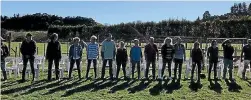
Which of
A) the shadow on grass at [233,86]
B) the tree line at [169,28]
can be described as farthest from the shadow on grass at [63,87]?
the tree line at [169,28]

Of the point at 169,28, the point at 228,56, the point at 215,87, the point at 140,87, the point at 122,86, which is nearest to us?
the point at 140,87

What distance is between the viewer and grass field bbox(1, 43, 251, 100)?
1077cm

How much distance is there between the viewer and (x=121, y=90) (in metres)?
11.7

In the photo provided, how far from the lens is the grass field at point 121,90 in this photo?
10.8 metres

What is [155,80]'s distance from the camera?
13.7 m

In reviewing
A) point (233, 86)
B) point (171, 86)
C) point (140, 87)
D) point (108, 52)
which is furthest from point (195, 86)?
point (108, 52)

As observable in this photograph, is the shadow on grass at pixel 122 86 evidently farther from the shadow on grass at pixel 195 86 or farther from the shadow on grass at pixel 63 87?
the shadow on grass at pixel 195 86

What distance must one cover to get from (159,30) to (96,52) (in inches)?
2089

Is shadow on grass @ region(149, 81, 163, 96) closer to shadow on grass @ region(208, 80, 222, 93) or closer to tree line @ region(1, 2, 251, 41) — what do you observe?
shadow on grass @ region(208, 80, 222, 93)

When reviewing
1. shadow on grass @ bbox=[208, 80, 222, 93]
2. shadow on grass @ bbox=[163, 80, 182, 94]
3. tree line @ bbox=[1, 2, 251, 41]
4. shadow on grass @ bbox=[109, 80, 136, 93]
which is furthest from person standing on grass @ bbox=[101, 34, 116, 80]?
tree line @ bbox=[1, 2, 251, 41]

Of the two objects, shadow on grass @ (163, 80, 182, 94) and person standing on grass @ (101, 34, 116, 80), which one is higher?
person standing on grass @ (101, 34, 116, 80)

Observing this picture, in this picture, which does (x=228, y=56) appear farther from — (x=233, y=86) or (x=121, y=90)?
(x=121, y=90)

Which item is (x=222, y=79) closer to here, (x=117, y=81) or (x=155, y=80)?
(x=155, y=80)

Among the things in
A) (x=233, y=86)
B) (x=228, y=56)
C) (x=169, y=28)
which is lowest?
(x=233, y=86)
